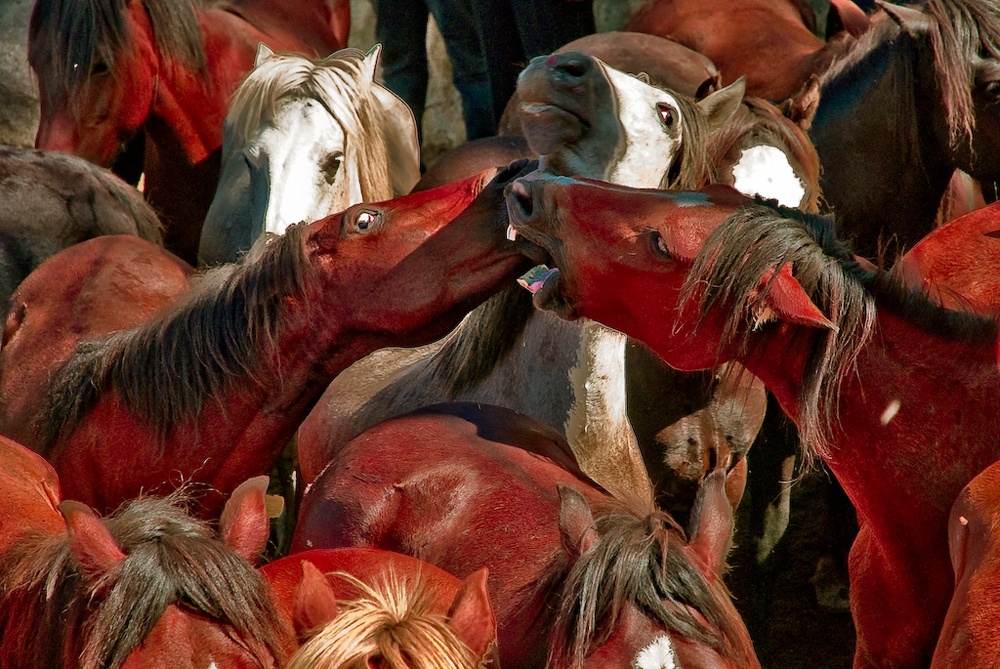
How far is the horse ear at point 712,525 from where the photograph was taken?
202cm

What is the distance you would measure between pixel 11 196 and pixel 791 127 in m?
2.44

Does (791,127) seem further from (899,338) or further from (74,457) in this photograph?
(74,457)

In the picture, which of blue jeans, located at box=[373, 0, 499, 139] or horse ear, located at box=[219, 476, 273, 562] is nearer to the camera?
horse ear, located at box=[219, 476, 273, 562]

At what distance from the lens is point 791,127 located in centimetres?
359

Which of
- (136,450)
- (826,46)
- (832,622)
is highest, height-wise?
(136,450)

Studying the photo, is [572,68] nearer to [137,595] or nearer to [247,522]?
[247,522]

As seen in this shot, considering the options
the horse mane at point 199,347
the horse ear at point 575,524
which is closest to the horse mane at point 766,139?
the horse mane at point 199,347

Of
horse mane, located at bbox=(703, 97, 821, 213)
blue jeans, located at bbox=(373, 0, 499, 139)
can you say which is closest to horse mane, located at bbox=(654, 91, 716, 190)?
horse mane, located at bbox=(703, 97, 821, 213)

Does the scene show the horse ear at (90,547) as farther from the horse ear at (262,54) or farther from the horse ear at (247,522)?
the horse ear at (262,54)

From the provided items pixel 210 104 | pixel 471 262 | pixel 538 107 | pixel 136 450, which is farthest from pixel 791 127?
pixel 210 104

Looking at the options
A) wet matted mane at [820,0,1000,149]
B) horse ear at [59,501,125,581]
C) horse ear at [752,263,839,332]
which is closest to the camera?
horse ear at [59,501,125,581]

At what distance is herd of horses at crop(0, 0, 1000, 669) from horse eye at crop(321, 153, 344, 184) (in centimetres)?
1

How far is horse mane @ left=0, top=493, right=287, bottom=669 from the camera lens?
174 cm

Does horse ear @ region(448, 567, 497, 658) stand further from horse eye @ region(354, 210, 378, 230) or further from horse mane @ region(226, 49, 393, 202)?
horse mane @ region(226, 49, 393, 202)
